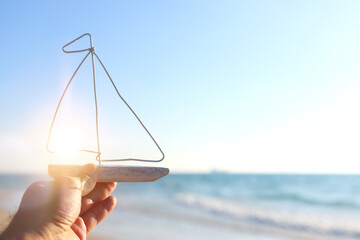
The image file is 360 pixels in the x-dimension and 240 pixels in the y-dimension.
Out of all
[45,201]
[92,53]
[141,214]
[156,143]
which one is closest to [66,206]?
[45,201]

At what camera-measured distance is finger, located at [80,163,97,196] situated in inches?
61.0

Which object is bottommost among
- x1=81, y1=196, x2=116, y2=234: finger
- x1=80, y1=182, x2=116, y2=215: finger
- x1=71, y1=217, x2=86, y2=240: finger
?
x1=71, y1=217, x2=86, y2=240: finger

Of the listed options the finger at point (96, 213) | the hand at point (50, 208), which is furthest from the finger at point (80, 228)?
the hand at point (50, 208)

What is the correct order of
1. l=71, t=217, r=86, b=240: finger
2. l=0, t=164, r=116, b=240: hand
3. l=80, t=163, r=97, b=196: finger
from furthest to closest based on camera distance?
1. l=71, t=217, r=86, b=240: finger
2. l=80, t=163, r=97, b=196: finger
3. l=0, t=164, r=116, b=240: hand

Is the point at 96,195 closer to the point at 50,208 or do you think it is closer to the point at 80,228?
the point at 80,228

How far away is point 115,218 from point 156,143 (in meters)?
6.79

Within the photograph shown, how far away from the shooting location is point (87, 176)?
1568mm

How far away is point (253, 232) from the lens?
7.12 metres

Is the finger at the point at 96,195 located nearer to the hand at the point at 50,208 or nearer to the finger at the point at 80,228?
the finger at the point at 80,228

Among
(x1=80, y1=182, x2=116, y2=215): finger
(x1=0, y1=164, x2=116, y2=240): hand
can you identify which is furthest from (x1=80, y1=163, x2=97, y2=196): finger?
(x1=80, y1=182, x2=116, y2=215): finger

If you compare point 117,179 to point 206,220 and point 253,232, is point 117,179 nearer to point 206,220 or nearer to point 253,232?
point 253,232

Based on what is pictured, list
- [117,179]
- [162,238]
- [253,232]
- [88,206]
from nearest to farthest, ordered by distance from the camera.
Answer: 1. [117,179]
2. [88,206]
3. [162,238]
4. [253,232]

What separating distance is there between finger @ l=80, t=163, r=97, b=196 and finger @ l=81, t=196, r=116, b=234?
392mm

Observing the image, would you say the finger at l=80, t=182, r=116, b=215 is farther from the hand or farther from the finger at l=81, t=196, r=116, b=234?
the hand
